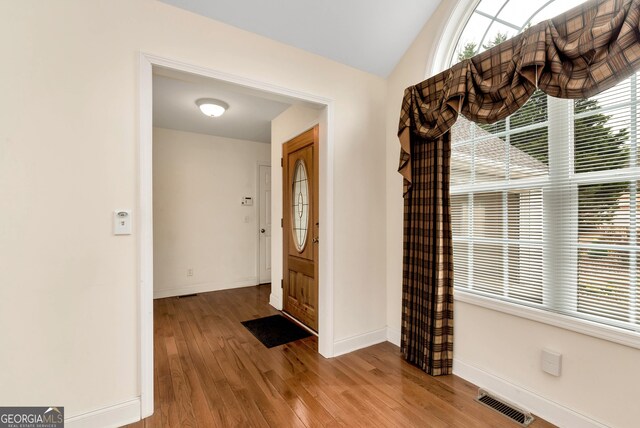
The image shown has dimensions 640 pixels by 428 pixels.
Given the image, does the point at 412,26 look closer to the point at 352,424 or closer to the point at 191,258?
the point at 352,424

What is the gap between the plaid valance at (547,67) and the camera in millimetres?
1266

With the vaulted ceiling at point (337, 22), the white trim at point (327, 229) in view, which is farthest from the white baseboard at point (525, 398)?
the vaulted ceiling at point (337, 22)

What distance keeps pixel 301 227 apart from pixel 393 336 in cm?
146

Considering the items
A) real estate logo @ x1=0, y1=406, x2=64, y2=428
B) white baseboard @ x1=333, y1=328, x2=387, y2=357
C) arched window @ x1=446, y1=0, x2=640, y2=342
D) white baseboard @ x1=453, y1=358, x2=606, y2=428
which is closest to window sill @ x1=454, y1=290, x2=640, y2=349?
arched window @ x1=446, y1=0, x2=640, y2=342

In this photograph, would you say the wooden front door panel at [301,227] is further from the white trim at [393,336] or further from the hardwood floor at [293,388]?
the white trim at [393,336]

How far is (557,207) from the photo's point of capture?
5.52ft

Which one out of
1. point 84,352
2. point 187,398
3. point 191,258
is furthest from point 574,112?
point 191,258

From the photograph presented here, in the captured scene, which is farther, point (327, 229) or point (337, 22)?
point (327, 229)

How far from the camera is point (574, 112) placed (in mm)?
1626

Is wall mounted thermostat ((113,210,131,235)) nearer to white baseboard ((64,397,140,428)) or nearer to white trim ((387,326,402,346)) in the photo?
white baseboard ((64,397,140,428))

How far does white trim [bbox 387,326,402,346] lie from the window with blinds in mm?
821

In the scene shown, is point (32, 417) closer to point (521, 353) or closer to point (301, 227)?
point (301, 227)

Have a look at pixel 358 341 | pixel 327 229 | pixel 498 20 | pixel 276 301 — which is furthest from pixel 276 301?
pixel 498 20

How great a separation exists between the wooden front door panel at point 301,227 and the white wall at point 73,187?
1.44 metres
